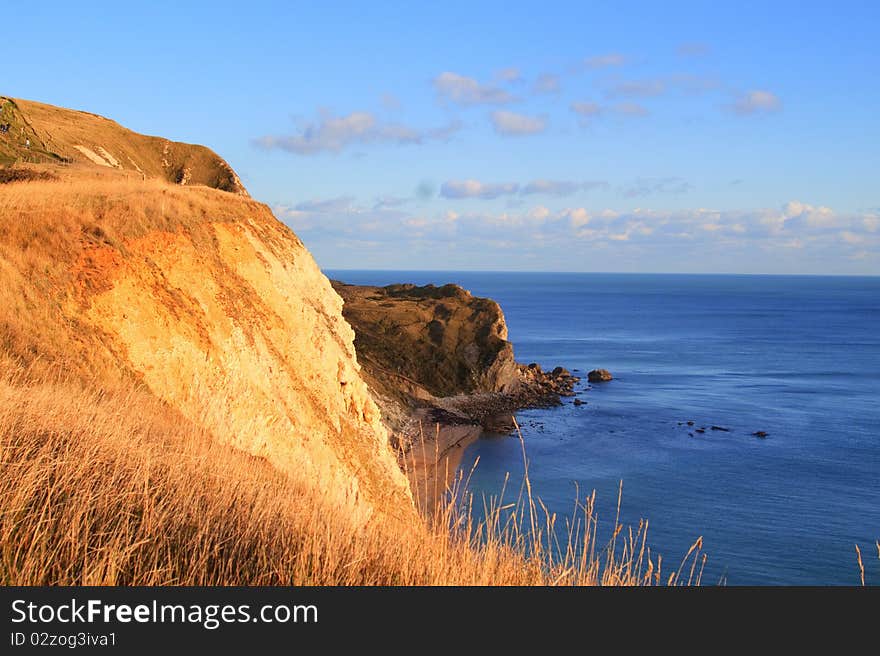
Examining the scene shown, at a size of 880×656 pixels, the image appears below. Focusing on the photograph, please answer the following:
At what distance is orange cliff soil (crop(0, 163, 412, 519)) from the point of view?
1262cm

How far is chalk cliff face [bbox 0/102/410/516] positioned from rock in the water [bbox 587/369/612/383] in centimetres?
6521

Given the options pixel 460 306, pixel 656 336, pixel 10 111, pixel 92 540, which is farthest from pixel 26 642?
pixel 656 336

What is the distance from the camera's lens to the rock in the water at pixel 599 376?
85.9m

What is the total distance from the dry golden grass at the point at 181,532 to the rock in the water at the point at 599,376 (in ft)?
267

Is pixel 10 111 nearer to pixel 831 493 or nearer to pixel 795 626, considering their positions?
pixel 795 626

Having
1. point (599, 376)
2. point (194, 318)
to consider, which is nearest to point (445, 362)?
point (599, 376)

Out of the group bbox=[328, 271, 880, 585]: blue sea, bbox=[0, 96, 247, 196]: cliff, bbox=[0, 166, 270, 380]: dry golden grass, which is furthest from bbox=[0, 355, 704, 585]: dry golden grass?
bbox=[328, 271, 880, 585]: blue sea

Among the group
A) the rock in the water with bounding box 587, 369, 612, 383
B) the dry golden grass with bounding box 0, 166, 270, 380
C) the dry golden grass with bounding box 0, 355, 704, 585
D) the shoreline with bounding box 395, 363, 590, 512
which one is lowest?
the shoreline with bounding box 395, 363, 590, 512

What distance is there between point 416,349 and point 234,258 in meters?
51.0

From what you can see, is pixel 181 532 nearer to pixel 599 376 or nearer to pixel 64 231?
pixel 64 231

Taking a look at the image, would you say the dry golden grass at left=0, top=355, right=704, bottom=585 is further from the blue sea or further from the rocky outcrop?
the rocky outcrop

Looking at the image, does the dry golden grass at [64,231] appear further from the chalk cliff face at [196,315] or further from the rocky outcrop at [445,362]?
the rocky outcrop at [445,362]

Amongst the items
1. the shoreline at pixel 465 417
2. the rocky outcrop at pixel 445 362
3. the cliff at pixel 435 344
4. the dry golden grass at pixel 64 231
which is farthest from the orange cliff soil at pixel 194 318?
the cliff at pixel 435 344

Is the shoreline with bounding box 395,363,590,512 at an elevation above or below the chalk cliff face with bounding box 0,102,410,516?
below
